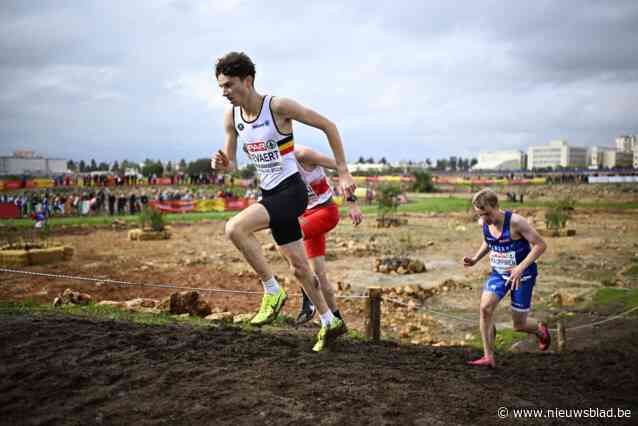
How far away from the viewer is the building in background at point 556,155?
167 m

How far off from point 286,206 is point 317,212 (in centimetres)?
148

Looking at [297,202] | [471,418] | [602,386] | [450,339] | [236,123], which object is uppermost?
[236,123]

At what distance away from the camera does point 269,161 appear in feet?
14.8

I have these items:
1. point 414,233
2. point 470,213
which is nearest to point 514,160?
point 470,213

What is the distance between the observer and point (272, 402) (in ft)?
11.6

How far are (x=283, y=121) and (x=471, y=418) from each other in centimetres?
282

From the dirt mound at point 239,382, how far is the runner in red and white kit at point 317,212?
78 cm

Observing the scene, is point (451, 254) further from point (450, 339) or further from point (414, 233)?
point (450, 339)

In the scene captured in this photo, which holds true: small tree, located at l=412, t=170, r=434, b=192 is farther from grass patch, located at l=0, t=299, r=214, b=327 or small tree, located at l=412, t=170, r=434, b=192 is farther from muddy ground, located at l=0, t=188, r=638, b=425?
grass patch, located at l=0, t=299, r=214, b=327

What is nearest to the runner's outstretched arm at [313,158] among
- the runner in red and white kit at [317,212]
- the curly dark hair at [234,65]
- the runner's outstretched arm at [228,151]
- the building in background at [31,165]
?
the runner in red and white kit at [317,212]

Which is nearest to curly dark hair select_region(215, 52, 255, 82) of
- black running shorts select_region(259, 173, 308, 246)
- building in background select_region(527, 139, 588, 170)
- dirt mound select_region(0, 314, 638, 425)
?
black running shorts select_region(259, 173, 308, 246)

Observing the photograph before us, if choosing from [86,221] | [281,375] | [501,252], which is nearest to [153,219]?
[86,221]

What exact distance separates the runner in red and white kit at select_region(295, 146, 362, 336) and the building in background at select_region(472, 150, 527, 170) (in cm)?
16694

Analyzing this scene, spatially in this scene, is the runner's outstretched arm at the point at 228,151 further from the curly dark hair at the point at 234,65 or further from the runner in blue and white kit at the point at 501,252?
the runner in blue and white kit at the point at 501,252
